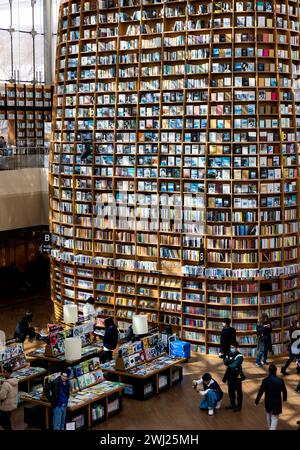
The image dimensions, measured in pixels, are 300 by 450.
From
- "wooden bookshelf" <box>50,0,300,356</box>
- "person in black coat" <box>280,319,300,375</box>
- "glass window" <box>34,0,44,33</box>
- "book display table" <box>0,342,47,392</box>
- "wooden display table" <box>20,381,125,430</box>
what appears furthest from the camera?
"glass window" <box>34,0,44,33</box>

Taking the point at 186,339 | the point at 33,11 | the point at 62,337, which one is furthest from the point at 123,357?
the point at 33,11

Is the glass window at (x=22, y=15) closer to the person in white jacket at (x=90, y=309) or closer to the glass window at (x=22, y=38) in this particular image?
the glass window at (x=22, y=38)

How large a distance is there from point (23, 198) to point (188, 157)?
5.63m

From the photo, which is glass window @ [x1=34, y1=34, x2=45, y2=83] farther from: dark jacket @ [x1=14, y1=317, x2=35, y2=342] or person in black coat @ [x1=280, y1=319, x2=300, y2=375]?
person in black coat @ [x1=280, y1=319, x2=300, y2=375]

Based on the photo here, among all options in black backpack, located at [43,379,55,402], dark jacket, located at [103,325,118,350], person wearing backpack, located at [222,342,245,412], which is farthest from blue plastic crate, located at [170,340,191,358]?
black backpack, located at [43,379,55,402]

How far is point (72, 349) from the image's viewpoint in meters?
13.0

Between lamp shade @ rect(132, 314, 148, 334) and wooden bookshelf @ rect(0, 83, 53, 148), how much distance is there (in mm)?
10952

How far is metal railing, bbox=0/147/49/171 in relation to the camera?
18469 mm

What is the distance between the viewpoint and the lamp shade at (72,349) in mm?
12945

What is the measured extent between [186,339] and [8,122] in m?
11.9

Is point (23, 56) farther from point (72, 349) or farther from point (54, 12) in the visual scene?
point (72, 349)

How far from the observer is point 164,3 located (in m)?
15.0
